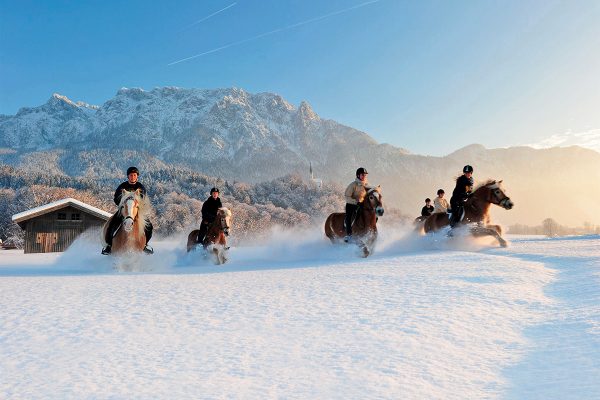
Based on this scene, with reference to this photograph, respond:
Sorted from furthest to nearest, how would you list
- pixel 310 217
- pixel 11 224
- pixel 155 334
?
pixel 310 217, pixel 11 224, pixel 155 334

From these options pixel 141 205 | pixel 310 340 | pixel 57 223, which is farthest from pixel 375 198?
pixel 57 223

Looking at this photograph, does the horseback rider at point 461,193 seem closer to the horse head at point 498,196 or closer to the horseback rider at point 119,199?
the horse head at point 498,196

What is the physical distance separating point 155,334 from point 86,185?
264ft

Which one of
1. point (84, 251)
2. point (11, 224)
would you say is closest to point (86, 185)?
point (11, 224)

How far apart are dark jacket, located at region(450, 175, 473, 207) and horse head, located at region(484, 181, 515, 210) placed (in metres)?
0.49

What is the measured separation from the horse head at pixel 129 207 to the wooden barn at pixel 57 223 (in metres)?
19.7

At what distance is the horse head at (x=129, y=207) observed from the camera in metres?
8.82

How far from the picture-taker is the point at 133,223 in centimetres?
923

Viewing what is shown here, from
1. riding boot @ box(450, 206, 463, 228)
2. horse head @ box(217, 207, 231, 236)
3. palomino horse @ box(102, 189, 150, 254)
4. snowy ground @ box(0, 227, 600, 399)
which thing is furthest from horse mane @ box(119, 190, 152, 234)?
riding boot @ box(450, 206, 463, 228)

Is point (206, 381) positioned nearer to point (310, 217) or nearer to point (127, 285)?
point (127, 285)

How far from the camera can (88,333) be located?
3.34 m

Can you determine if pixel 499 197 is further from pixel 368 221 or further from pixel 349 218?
pixel 349 218

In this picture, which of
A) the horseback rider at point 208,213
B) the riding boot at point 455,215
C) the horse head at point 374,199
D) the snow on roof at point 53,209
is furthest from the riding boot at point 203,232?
the snow on roof at point 53,209

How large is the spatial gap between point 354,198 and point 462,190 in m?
3.39
